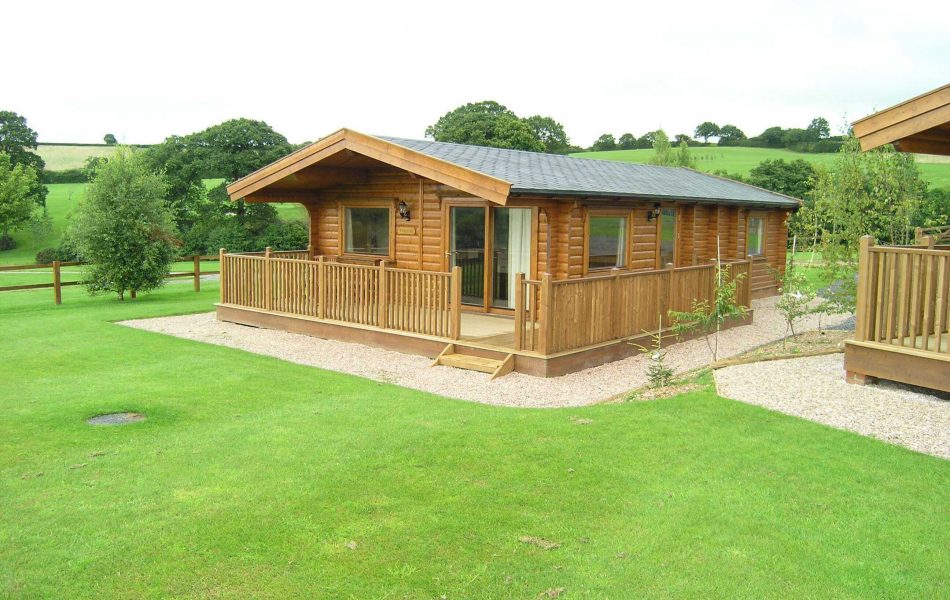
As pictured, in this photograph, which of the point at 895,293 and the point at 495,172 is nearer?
the point at 895,293

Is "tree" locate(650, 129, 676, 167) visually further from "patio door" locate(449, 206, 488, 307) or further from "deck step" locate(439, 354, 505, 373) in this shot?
"deck step" locate(439, 354, 505, 373)

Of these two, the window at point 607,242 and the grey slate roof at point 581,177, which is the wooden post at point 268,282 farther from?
the window at point 607,242

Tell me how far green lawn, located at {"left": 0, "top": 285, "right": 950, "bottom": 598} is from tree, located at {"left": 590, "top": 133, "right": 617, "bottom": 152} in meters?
71.4

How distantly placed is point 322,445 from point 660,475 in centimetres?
293

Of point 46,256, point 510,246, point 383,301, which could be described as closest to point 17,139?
point 46,256

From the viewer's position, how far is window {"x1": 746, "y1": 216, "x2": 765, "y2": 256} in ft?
66.4

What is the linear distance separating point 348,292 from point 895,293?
805 centimetres

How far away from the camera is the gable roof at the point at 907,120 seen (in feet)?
26.7

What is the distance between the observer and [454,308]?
11.4 m

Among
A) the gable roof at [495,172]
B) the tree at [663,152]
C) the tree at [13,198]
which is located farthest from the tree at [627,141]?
the gable roof at [495,172]

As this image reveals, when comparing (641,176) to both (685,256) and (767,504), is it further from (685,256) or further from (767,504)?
(767,504)

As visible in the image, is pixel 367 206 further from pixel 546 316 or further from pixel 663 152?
pixel 663 152

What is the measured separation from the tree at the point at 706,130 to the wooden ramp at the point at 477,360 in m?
74.2

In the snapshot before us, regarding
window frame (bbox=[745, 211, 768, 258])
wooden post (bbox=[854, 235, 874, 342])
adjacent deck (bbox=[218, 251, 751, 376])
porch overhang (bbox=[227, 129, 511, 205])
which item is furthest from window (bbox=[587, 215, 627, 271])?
window frame (bbox=[745, 211, 768, 258])
